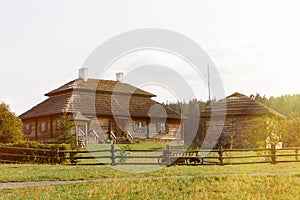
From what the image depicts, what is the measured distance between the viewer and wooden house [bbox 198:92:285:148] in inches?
1823

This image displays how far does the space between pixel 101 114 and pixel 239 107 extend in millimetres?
13269

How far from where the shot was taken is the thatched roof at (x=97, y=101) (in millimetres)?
47406

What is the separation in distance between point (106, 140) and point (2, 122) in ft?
47.8

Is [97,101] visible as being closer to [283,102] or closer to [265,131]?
[265,131]

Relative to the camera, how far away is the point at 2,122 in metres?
32.7

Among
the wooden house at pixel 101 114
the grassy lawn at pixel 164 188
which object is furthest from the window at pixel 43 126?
the grassy lawn at pixel 164 188

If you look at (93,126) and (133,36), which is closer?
(133,36)

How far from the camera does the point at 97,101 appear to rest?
1954 inches

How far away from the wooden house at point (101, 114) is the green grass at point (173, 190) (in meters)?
26.7

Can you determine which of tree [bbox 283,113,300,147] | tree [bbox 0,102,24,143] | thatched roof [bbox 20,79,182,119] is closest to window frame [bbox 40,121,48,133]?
thatched roof [bbox 20,79,182,119]

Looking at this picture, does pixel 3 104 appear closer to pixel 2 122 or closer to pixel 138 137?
pixel 2 122

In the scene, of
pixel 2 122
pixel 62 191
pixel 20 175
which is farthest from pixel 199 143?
pixel 62 191

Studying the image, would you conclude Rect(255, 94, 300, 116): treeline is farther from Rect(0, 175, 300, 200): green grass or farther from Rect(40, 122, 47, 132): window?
Rect(0, 175, 300, 200): green grass

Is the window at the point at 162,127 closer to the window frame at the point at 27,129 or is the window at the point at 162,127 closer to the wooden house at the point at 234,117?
the wooden house at the point at 234,117
